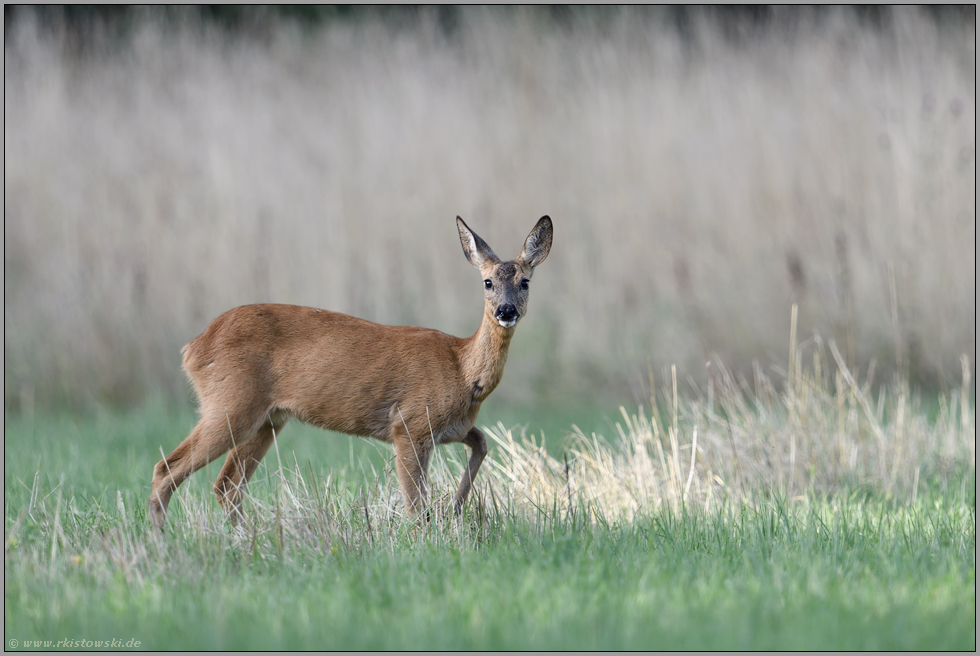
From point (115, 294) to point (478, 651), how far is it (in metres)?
8.36

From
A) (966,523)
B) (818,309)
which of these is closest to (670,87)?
(818,309)

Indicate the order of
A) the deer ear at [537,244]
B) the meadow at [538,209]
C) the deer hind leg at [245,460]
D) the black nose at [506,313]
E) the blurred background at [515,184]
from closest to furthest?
1. the black nose at [506,313]
2. the deer ear at [537,244]
3. the deer hind leg at [245,460]
4. the meadow at [538,209]
5. the blurred background at [515,184]

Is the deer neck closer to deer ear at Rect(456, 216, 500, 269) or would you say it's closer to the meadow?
deer ear at Rect(456, 216, 500, 269)

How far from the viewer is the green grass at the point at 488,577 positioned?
10.9 ft

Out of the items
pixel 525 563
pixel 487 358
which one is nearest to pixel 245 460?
pixel 487 358

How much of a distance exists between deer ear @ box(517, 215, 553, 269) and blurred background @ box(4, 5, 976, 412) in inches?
212

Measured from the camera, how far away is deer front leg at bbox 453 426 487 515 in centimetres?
484

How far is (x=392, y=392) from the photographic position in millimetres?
4996

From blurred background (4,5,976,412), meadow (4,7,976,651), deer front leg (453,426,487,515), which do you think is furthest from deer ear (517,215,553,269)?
blurred background (4,5,976,412)

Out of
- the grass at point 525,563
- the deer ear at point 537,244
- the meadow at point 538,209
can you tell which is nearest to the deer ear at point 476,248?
the deer ear at point 537,244

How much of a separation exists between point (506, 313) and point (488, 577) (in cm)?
131

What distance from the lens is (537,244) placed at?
→ 5.03m

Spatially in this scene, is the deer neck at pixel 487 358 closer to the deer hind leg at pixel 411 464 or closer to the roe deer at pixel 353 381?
the roe deer at pixel 353 381

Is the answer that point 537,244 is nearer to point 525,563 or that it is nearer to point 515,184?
point 525,563
